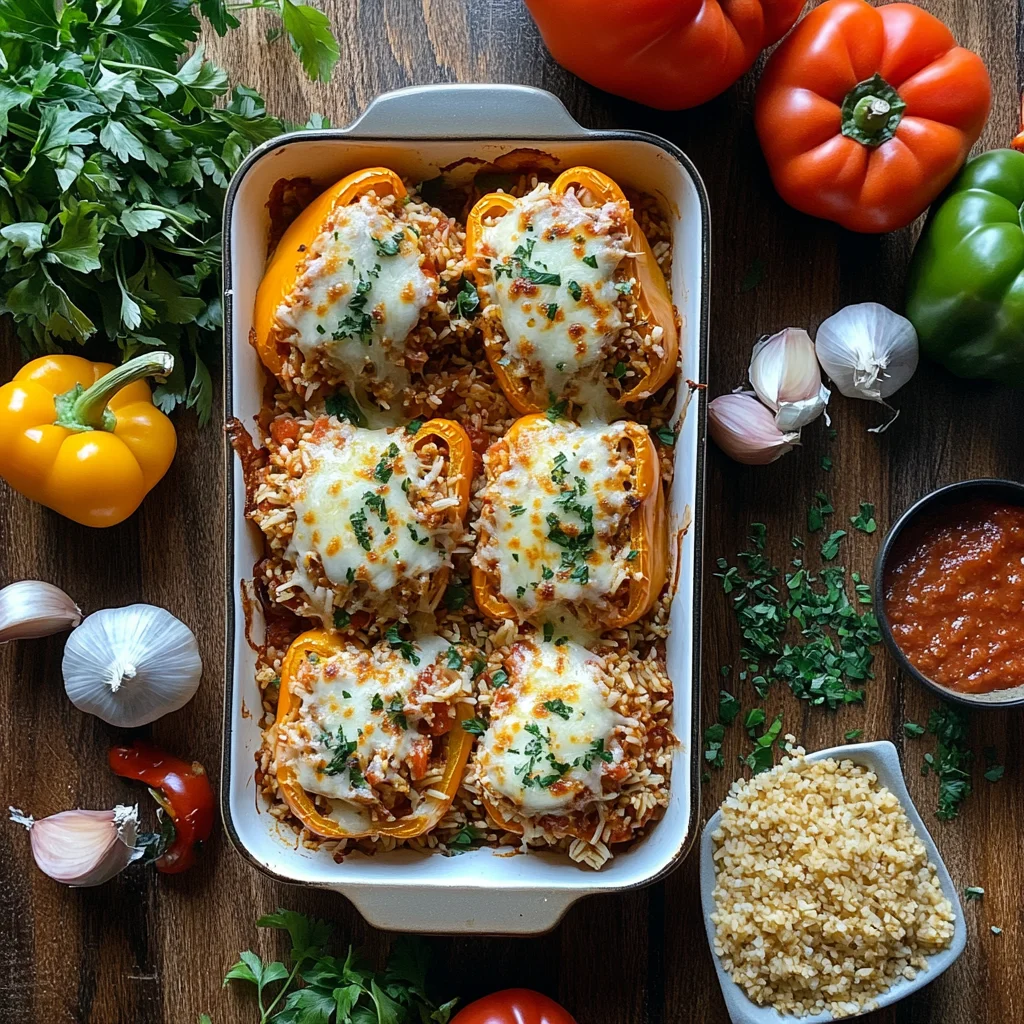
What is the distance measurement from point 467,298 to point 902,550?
1.27 meters

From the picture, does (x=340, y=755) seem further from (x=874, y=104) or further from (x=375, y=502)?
(x=874, y=104)

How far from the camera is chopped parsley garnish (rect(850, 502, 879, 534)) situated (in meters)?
2.81

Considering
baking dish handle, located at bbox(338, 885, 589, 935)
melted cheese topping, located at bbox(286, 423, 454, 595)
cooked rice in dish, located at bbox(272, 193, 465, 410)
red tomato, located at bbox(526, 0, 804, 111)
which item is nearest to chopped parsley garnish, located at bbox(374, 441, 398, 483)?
melted cheese topping, located at bbox(286, 423, 454, 595)

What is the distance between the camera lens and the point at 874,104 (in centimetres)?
252

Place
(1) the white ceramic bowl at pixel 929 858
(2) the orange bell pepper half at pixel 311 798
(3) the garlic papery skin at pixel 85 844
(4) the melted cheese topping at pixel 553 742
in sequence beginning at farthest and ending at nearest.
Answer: (3) the garlic papery skin at pixel 85 844, (1) the white ceramic bowl at pixel 929 858, (2) the orange bell pepper half at pixel 311 798, (4) the melted cheese topping at pixel 553 742

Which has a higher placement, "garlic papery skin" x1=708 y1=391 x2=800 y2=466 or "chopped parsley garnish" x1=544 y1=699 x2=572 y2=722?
"garlic papery skin" x1=708 y1=391 x2=800 y2=466

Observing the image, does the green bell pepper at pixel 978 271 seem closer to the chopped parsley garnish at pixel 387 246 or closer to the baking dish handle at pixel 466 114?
the baking dish handle at pixel 466 114

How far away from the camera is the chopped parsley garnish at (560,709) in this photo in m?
2.40

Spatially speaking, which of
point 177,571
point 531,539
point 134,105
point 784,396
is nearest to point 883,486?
point 784,396

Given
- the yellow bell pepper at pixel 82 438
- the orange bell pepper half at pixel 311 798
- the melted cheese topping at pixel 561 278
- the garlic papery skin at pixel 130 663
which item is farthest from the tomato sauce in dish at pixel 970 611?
the yellow bell pepper at pixel 82 438

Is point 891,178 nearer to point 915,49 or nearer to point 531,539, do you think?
point 915,49

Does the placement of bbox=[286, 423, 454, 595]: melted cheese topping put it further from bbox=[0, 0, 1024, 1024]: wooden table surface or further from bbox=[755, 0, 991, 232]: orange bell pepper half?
bbox=[755, 0, 991, 232]: orange bell pepper half

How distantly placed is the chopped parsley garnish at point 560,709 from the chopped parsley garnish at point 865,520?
3.23 ft

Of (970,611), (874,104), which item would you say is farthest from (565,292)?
(970,611)
